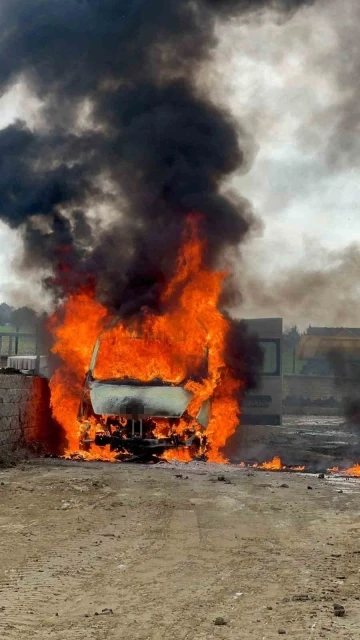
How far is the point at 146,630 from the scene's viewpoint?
3.79 metres

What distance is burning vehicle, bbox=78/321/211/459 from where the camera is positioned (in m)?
11.4

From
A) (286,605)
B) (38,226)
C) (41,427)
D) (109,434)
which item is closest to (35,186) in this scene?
(38,226)

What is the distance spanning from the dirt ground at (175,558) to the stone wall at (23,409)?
210cm

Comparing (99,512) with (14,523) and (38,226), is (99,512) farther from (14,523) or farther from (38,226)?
(38,226)

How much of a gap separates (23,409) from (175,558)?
7127mm

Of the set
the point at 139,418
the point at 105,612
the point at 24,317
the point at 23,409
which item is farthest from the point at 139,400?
the point at 24,317

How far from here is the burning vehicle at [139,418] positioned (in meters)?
11.4

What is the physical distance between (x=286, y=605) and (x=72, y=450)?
9.10 metres

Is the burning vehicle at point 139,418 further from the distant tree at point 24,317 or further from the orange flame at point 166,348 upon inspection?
the distant tree at point 24,317

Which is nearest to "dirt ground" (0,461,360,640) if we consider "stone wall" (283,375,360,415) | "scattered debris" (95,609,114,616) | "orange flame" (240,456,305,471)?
"scattered debris" (95,609,114,616)

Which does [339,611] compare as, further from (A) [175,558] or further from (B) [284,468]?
(B) [284,468]

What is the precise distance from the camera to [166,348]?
1318 cm

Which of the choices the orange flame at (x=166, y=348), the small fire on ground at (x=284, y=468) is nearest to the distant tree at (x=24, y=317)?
the orange flame at (x=166, y=348)

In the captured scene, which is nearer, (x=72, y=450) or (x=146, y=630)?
(x=146, y=630)
